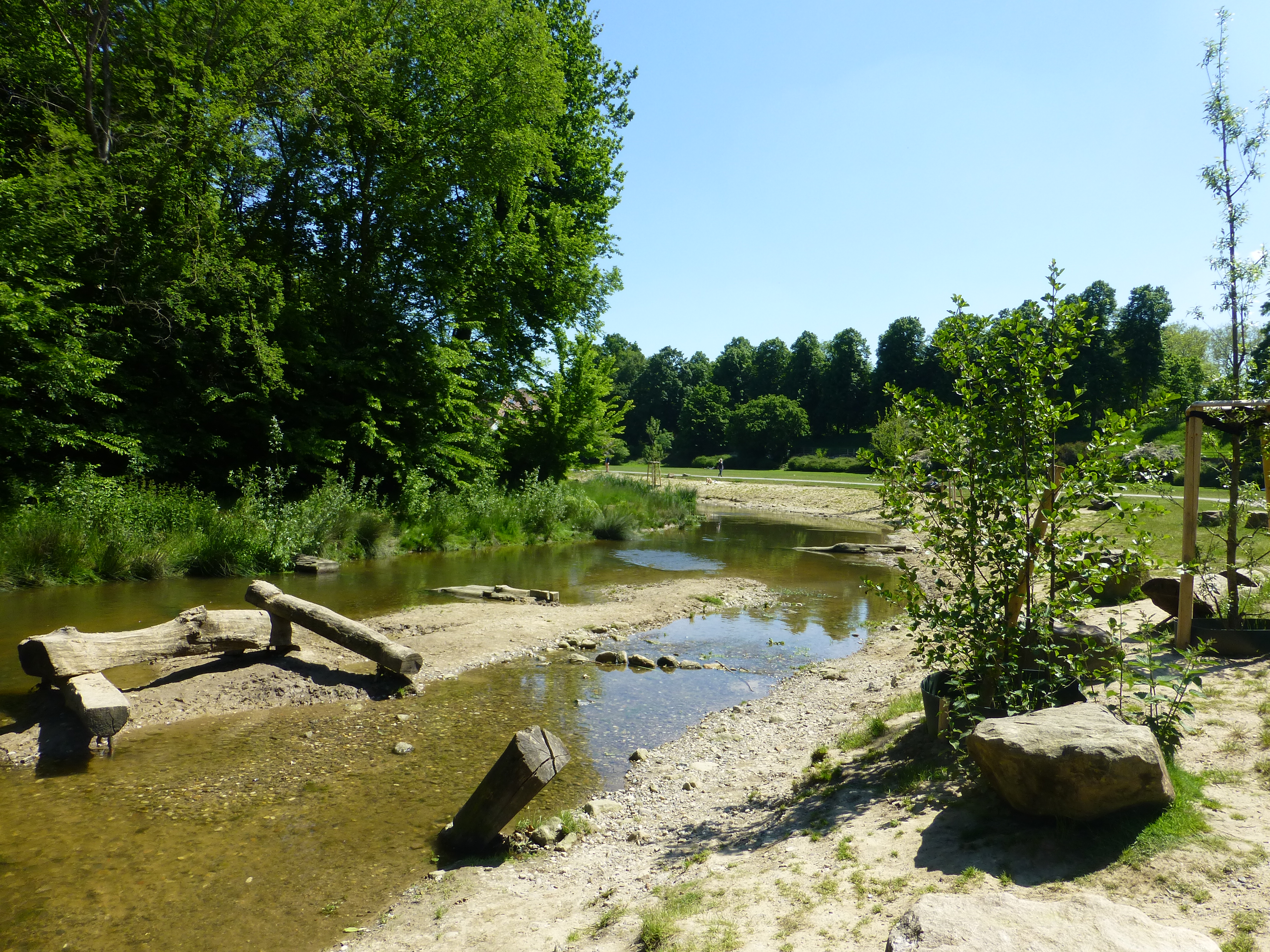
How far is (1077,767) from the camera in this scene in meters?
3.82

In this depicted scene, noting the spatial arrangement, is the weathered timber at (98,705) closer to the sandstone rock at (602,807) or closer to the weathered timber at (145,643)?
the weathered timber at (145,643)

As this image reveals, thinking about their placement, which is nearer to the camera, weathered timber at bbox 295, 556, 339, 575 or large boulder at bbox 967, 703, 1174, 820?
large boulder at bbox 967, 703, 1174, 820

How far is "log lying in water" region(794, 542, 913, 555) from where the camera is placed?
23047 millimetres

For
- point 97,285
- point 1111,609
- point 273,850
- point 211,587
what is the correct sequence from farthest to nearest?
point 97,285 < point 211,587 < point 1111,609 < point 273,850

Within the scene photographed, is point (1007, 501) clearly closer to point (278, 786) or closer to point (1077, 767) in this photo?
point (1077, 767)

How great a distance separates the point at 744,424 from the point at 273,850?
235ft

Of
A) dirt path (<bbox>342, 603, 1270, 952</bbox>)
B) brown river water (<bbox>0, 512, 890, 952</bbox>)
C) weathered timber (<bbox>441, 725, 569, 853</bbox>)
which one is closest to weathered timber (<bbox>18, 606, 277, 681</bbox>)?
brown river water (<bbox>0, 512, 890, 952</bbox>)

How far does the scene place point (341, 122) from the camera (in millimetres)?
19828

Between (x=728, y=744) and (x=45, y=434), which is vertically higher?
(x=45, y=434)

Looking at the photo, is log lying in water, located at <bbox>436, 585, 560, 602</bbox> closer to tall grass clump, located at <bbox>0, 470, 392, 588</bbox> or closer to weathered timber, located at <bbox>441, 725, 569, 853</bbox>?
tall grass clump, located at <bbox>0, 470, 392, 588</bbox>

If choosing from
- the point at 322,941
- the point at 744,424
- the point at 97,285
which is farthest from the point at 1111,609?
the point at 744,424

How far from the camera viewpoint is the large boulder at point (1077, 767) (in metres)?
3.81

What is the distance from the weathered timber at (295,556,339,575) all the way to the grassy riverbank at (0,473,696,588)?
21cm

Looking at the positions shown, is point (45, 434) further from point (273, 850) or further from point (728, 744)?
point (728, 744)
